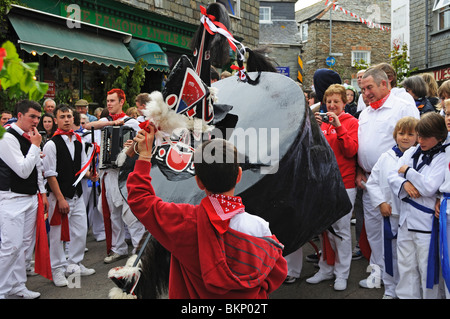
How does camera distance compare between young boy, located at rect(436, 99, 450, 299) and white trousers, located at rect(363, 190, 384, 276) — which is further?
white trousers, located at rect(363, 190, 384, 276)

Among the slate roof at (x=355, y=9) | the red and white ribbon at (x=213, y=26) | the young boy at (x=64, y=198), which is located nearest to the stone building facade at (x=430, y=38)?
the young boy at (x=64, y=198)

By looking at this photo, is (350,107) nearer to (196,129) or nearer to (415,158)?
(415,158)

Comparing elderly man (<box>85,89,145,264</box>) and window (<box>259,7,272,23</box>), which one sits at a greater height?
window (<box>259,7,272,23</box>)

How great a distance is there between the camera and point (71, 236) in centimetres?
470

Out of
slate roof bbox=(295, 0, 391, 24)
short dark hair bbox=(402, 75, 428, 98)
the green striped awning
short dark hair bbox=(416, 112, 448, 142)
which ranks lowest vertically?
short dark hair bbox=(416, 112, 448, 142)

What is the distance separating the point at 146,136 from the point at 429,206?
236 cm

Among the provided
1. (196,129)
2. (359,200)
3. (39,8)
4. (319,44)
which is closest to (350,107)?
(359,200)

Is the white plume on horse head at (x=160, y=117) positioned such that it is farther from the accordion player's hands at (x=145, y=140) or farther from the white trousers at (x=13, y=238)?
the white trousers at (x=13, y=238)

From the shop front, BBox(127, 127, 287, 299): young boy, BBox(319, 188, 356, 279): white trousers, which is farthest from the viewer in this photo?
the shop front

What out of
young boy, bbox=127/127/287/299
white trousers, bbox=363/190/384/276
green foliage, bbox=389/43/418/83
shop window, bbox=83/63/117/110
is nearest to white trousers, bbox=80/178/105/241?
white trousers, bbox=363/190/384/276

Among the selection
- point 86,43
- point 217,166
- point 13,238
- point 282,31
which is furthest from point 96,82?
point 282,31

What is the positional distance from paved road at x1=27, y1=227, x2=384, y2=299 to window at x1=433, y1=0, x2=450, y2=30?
13.9 m

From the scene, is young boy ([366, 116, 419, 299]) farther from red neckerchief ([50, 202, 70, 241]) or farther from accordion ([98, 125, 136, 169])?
red neckerchief ([50, 202, 70, 241])

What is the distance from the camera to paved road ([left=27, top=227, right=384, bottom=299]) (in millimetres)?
3836
